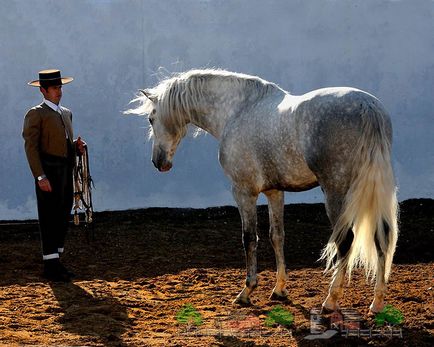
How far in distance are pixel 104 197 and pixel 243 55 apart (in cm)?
231

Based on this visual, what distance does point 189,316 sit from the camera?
5148 millimetres

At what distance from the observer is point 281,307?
210 inches

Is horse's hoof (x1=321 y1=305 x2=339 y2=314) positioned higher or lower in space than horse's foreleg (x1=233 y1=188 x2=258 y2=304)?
lower

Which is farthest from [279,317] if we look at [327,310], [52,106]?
[52,106]

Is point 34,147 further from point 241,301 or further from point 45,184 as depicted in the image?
point 241,301

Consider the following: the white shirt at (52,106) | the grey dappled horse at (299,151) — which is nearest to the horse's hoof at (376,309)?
the grey dappled horse at (299,151)

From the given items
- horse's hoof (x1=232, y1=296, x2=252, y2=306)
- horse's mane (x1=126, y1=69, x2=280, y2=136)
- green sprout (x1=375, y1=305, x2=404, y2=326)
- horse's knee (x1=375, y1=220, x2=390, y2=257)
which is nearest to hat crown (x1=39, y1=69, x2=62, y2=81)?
horse's mane (x1=126, y1=69, x2=280, y2=136)

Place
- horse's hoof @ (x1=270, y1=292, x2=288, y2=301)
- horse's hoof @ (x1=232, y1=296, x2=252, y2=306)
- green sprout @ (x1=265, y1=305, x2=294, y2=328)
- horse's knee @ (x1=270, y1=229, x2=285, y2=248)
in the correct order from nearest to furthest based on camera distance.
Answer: green sprout @ (x1=265, y1=305, x2=294, y2=328) → horse's hoof @ (x1=232, y1=296, x2=252, y2=306) → horse's hoof @ (x1=270, y1=292, x2=288, y2=301) → horse's knee @ (x1=270, y1=229, x2=285, y2=248)

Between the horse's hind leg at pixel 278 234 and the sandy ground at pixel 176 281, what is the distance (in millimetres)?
106

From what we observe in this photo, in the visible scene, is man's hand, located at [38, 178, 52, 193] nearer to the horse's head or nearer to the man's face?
the man's face

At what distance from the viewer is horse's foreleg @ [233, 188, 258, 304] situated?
552cm

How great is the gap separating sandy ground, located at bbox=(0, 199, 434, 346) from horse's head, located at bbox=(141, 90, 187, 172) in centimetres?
97

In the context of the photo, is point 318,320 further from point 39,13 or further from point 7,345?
point 39,13

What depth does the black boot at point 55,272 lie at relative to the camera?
21.1ft
